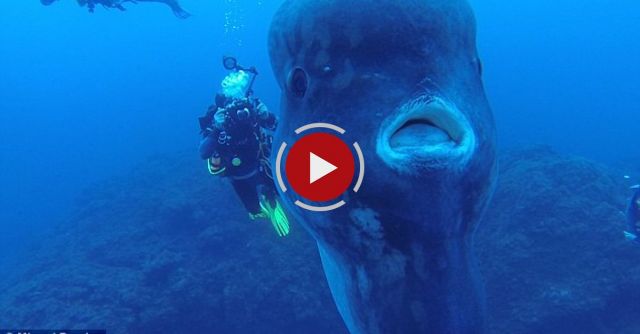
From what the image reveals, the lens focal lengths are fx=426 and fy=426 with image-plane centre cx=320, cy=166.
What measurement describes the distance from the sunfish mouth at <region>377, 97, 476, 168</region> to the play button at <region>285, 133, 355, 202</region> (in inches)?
6.4

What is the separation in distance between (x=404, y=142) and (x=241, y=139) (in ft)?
15.6

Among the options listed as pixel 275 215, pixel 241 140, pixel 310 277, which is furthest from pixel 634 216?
pixel 241 140

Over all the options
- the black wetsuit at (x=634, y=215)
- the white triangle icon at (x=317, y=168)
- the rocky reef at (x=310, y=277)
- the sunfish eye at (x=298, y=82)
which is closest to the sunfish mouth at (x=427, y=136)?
the white triangle icon at (x=317, y=168)

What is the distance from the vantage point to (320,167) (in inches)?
67.9

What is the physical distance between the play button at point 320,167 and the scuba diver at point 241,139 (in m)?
4.06

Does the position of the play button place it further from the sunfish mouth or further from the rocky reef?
the rocky reef

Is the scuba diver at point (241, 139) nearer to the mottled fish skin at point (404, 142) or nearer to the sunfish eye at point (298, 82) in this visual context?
the sunfish eye at point (298, 82)

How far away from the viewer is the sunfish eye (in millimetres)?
1820

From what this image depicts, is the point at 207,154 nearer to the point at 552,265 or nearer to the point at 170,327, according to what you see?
the point at 170,327

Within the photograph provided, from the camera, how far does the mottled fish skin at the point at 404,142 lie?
1.45 meters

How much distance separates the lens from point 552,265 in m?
8.23

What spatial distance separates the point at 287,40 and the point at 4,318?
9.75 m

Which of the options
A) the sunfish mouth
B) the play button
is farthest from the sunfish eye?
the sunfish mouth

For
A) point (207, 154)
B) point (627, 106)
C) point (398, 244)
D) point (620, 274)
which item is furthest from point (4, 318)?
point (627, 106)
